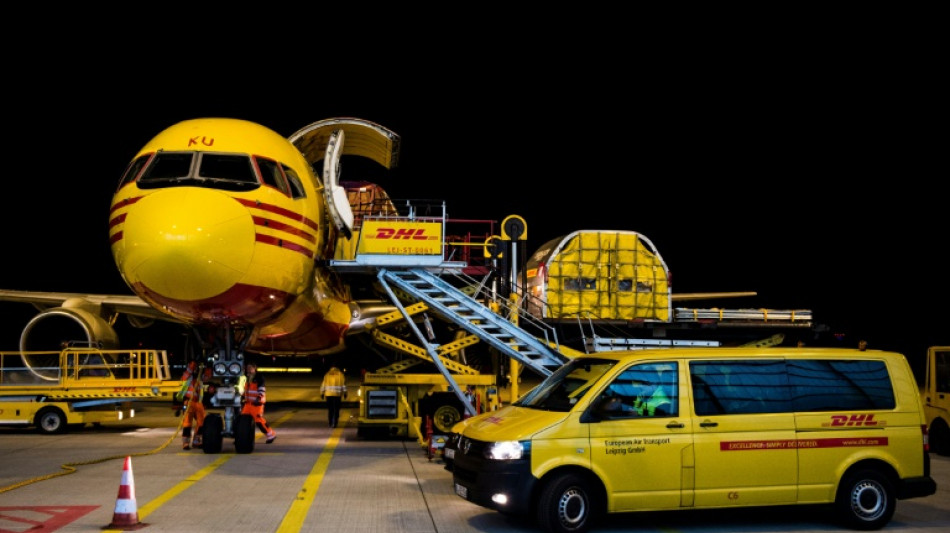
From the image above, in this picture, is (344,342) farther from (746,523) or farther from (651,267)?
(746,523)

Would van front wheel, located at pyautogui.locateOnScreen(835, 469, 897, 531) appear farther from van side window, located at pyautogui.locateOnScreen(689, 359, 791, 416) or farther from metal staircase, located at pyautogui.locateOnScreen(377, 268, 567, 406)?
metal staircase, located at pyautogui.locateOnScreen(377, 268, 567, 406)

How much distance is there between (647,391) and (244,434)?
291 inches

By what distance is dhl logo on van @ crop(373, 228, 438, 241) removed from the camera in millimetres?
13961

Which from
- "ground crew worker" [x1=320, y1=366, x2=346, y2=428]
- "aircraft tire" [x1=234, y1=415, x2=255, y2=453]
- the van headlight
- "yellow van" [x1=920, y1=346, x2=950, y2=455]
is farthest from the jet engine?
"yellow van" [x1=920, y1=346, x2=950, y2=455]

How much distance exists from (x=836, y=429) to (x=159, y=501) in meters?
6.99

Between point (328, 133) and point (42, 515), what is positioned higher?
point (328, 133)

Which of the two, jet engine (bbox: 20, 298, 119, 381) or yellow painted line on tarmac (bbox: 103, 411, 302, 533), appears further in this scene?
jet engine (bbox: 20, 298, 119, 381)

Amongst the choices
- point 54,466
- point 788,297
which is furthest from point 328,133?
point 788,297

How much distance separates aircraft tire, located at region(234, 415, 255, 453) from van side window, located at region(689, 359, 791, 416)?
7.68 metres

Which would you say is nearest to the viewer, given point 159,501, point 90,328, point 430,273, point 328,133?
point 159,501

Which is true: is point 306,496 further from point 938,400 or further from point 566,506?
point 938,400

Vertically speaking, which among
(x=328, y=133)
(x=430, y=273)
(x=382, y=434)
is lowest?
(x=382, y=434)

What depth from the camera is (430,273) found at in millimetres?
14422

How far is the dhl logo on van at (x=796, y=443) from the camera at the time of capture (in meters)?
7.94
